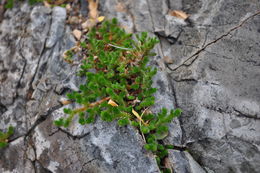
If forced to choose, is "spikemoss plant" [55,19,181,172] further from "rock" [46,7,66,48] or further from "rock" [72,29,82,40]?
"rock" [46,7,66,48]

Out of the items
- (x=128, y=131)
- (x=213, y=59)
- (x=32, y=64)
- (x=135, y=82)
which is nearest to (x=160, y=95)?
(x=135, y=82)

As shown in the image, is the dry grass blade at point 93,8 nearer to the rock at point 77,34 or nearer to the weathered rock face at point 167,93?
the weathered rock face at point 167,93

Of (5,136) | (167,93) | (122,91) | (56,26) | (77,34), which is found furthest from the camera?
(56,26)

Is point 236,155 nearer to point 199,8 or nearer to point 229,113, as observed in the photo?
point 229,113

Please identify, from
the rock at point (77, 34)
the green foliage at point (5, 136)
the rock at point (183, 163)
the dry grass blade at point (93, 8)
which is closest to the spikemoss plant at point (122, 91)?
the rock at point (183, 163)

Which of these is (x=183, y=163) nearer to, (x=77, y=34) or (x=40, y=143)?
(x=40, y=143)

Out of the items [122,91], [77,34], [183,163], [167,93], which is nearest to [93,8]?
[77,34]
